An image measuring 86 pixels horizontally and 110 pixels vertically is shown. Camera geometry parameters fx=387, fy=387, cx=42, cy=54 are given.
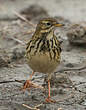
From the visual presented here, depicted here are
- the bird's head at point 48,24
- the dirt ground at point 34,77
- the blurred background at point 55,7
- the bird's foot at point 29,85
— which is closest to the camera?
the bird's head at point 48,24

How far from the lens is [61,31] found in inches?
351

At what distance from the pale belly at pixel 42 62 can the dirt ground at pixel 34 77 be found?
44cm

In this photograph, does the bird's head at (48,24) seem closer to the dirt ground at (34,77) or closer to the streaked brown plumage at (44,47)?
the streaked brown plumage at (44,47)

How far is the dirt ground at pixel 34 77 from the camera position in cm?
554

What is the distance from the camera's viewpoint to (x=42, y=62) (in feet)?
18.1

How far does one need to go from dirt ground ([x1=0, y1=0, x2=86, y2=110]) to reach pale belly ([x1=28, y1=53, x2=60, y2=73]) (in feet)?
1.44

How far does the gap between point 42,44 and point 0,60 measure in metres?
1.79

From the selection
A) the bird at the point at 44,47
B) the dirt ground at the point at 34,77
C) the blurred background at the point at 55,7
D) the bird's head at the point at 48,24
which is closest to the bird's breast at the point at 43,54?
the bird at the point at 44,47

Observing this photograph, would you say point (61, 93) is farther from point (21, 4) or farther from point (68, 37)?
point (21, 4)

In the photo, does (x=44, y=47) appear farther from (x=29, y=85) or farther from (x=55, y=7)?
(x=55, y=7)

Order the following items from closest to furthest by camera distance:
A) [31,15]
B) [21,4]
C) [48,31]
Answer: [48,31] < [31,15] < [21,4]

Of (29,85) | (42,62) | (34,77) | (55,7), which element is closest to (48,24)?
(42,62)

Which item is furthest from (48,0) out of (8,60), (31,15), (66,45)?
(8,60)

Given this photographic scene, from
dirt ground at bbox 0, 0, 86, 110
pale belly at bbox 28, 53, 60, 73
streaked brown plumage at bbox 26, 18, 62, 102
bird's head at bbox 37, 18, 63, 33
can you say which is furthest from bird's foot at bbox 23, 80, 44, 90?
bird's head at bbox 37, 18, 63, 33
